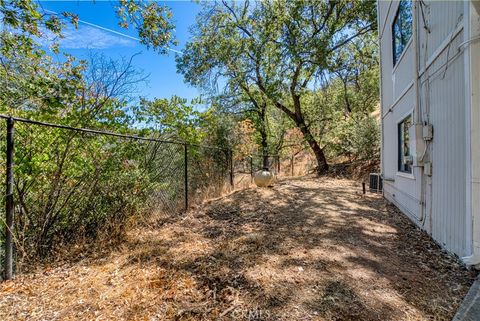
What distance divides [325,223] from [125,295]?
310cm

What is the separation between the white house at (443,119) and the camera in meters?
2.46

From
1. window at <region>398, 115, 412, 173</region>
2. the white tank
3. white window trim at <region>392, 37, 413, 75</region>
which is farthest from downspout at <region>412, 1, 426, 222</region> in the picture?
the white tank

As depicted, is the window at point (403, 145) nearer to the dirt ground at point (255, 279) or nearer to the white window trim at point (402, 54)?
the white window trim at point (402, 54)

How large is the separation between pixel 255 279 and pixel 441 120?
9.66 ft

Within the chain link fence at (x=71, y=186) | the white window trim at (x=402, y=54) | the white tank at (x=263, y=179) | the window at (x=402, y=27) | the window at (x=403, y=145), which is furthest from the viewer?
the white tank at (x=263, y=179)

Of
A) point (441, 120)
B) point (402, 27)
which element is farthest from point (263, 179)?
point (441, 120)

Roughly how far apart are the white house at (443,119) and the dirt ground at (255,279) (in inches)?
17.8

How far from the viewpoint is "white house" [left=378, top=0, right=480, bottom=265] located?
8.05 ft

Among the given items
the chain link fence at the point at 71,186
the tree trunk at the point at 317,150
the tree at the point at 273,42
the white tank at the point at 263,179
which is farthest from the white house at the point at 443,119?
the tree trunk at the point at 317,150

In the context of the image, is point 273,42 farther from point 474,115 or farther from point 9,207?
point 9,207

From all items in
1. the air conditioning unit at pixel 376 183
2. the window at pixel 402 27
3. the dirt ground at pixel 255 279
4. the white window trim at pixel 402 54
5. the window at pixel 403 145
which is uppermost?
the window at pixel 402 27

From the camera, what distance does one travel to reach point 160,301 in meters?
2.13

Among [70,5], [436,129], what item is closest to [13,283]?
[70,5]

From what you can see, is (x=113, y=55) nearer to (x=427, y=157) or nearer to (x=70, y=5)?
(x=70, y=5)
